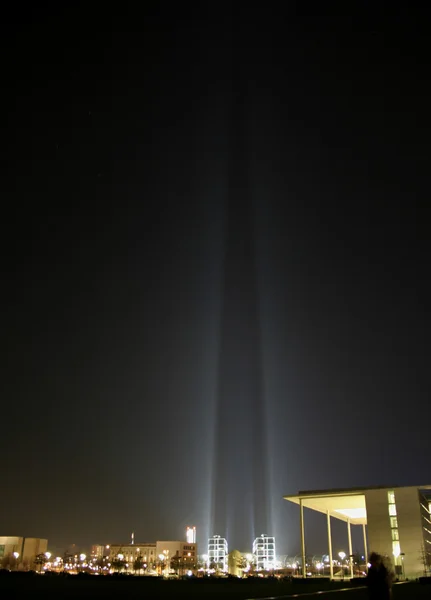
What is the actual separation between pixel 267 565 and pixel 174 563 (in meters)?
95.5

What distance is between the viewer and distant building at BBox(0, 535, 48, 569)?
92.8 metres

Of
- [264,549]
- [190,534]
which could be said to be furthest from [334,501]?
[264,549]

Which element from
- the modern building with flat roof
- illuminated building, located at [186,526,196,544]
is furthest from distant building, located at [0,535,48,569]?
the modern building with flat roof

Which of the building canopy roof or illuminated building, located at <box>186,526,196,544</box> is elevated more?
illuminated building, located at <box>186,526,196,544</box>

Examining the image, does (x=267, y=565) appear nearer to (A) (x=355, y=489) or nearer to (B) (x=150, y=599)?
(A) (x=355, y=489)

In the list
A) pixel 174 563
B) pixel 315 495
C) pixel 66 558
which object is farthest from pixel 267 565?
pixel 315 495

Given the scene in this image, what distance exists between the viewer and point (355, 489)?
34.5 m

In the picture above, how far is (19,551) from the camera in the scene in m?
96.1

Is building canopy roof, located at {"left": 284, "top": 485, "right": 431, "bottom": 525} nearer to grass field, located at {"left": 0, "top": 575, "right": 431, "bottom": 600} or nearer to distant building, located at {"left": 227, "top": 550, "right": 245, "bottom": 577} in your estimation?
distant building, located at {"left": 227, "top": 550, "right": 245, "bottom": 577}

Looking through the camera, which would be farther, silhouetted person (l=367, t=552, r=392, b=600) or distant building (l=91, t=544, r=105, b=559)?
distant building (l=91, t=544, r=105, b=559)

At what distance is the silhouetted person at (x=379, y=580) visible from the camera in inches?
291

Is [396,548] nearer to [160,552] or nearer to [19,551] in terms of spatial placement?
[19,551]

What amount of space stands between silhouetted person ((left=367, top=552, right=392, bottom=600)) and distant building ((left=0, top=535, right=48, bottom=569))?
100753 mm

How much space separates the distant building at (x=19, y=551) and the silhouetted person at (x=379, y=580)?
331 ft
